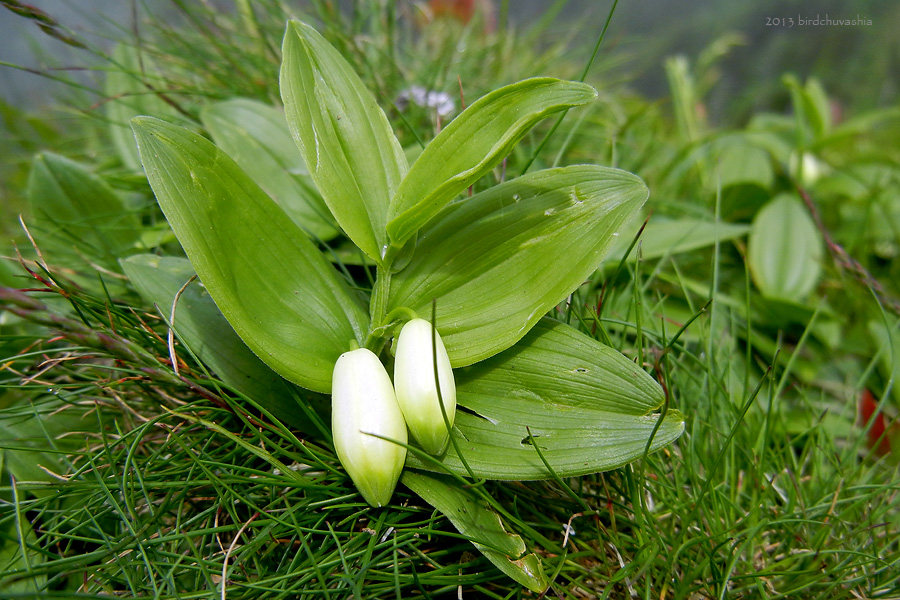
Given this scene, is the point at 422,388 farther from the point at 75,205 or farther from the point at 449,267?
the point at 75,205

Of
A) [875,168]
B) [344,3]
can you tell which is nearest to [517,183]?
[875,168]

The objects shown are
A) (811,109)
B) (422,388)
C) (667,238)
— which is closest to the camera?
(422,388)

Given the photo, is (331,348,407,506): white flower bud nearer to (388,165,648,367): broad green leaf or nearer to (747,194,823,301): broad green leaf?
(388,165,648,367): broad green leaf

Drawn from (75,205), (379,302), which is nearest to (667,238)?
(379,302)

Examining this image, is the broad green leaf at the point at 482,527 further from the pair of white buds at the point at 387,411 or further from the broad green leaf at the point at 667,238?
the broad green leaf at the point at 667,238

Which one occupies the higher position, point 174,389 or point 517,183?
point 517,183

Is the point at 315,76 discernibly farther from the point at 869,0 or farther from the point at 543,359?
the point at 869,0

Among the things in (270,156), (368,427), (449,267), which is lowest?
(368,427)
